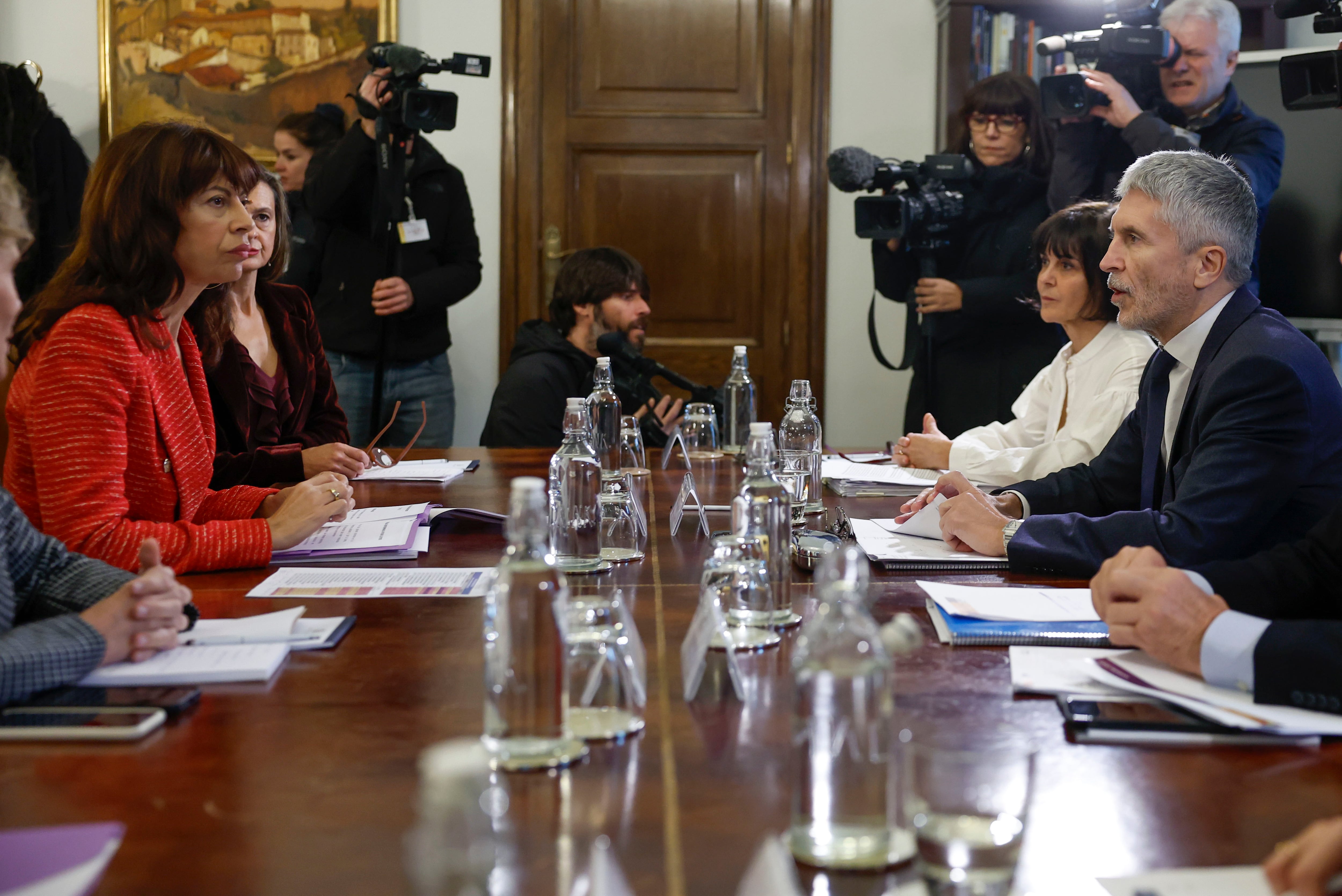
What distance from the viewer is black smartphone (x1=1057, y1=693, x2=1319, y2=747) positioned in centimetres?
101

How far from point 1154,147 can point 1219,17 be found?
0.44m

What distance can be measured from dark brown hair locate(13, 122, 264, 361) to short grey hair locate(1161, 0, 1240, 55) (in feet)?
8.68

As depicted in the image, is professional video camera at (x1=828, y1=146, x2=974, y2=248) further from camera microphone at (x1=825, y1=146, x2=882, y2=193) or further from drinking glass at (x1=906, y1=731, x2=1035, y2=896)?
drinking glass at (x1=906, y1=731, x2=1035, y2=896)

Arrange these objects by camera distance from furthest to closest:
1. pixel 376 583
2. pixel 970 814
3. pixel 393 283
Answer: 1. pixel 393 283
2. pixel 376 583
3. pixel 970 814

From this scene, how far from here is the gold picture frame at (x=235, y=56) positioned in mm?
4543

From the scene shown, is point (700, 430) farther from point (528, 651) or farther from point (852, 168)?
point (528, 651)

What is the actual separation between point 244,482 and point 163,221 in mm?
718

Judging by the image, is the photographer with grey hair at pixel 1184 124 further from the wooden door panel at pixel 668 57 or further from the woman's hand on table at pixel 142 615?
the woman's hand on table at pixel 142 615

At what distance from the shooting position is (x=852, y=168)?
3.64 meters

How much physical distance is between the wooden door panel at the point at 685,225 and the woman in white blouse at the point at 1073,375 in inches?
83.2

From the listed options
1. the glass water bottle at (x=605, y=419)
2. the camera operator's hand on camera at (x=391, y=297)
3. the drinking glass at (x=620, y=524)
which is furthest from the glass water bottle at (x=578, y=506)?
the camera operator's hand on camera at (x=391, y=297)

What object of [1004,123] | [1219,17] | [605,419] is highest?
[1219,17]

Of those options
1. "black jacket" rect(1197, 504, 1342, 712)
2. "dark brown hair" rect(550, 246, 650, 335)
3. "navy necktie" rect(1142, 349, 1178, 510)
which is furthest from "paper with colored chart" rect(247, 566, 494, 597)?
"dark brown hair" rect(550, 246, 650, 335)

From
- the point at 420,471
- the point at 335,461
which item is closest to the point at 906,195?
the point at 420,471
